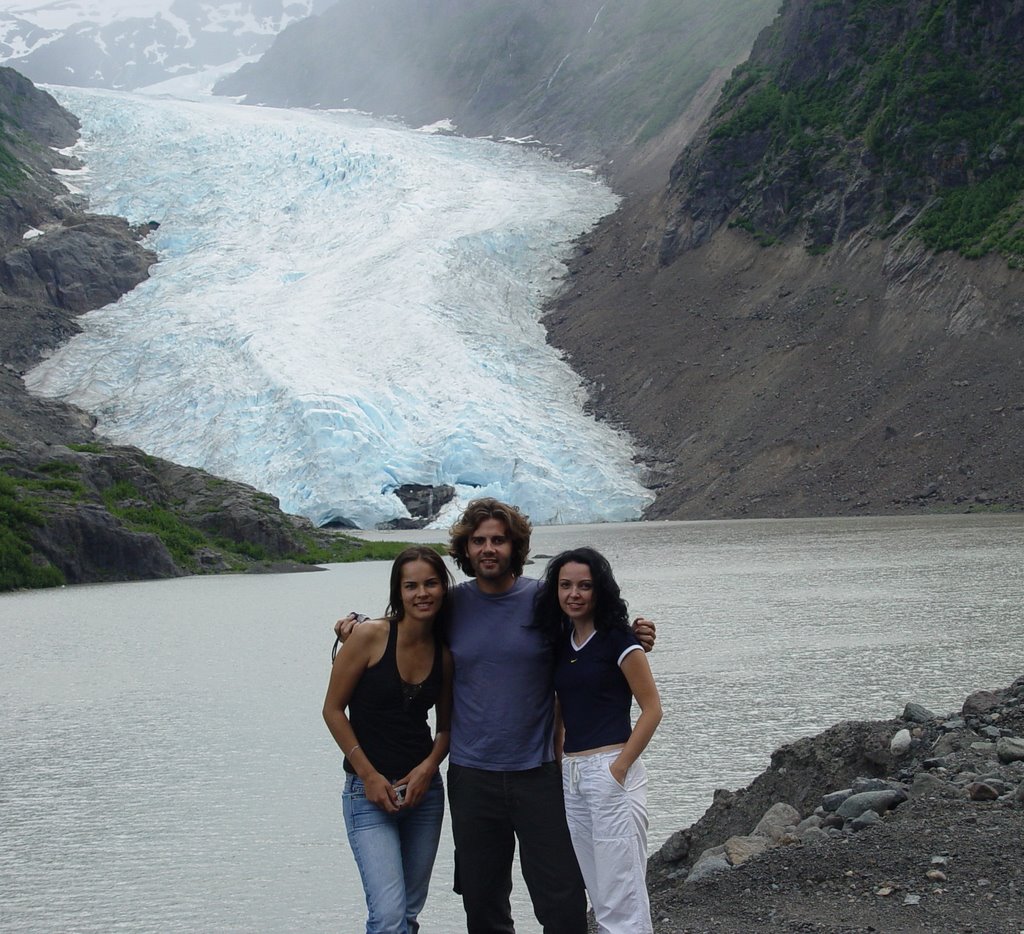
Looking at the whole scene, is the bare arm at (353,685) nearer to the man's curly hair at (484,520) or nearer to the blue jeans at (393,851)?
the blue jeans at (393,851)

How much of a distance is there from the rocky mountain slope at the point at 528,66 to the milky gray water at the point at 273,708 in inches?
2250

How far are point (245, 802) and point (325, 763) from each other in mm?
1122

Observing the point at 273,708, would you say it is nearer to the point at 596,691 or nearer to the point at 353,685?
the point at 353,685

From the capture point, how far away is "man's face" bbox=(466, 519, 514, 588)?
14.5 ft

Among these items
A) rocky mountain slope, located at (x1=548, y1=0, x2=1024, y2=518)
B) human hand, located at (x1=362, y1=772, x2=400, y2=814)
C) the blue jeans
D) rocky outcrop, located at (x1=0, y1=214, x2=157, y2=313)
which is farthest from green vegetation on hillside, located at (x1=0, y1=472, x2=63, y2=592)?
rocky outcrop, located at (x1=0, y1=214, x2=157, y2=313)

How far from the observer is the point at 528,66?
9444 cm

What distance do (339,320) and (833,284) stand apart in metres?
19.2

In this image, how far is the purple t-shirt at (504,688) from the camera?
14.3 feet

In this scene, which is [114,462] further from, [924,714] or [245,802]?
[924,714]

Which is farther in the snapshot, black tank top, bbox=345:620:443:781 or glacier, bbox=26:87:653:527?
glacier, bbox=26:87:653:527

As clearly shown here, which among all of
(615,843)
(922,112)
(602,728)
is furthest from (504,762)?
(922,112)

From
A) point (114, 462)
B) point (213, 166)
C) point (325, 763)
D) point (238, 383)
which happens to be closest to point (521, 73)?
point (213, 166)

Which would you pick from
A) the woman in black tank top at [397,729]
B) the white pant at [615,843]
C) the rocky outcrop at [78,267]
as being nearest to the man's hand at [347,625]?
the woman in black tank top at [397,729]

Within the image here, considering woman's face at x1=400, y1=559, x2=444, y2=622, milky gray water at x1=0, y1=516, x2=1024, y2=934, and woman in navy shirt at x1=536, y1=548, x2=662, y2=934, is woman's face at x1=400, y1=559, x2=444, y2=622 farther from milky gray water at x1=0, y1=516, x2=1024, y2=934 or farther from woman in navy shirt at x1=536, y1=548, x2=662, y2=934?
milky gray water at x1=0, y1=516, x2=1024, y2=934
